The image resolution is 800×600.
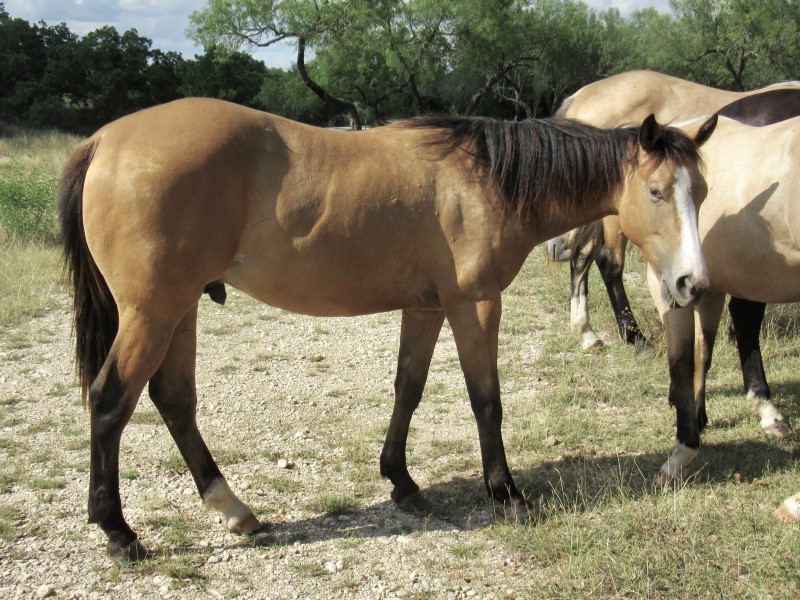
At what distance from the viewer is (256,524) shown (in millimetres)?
3494

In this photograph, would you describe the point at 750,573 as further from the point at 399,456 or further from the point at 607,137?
the point at 607,137

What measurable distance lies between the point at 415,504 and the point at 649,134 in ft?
7.05

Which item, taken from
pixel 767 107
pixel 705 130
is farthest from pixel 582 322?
pixel 705 130

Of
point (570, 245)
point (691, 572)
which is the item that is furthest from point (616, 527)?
point (570, 245)

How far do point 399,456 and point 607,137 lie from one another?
195 centimetres

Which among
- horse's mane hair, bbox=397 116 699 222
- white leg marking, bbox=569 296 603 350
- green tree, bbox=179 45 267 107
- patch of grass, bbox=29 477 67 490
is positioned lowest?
patch of grass, bbox=29 477 67 490

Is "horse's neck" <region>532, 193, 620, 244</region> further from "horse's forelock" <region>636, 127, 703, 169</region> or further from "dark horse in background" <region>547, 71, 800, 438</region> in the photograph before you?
"dark horse in background" <region>547, 71, 800, 438</region>

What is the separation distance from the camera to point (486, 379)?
3504 mm

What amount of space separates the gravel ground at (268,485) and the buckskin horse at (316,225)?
219 millimetres

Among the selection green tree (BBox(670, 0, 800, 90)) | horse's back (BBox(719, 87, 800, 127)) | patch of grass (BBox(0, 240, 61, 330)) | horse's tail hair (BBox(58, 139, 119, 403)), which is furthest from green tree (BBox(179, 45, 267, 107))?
horse's tail hair (BBox(58, 139, 119, 403))

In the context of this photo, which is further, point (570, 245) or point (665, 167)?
point (570, 245)

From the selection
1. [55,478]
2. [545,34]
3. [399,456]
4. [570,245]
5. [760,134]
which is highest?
[545,34]

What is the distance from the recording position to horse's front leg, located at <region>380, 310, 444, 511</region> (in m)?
3.84

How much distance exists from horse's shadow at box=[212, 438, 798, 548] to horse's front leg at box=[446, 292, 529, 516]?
12 centimetres
